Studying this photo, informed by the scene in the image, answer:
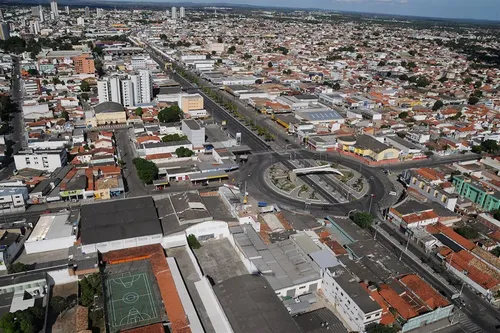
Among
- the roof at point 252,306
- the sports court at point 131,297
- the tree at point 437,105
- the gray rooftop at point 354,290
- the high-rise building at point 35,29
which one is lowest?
the sports court at point 131,297

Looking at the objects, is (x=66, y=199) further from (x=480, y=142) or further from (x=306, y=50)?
(x=306, y=50)

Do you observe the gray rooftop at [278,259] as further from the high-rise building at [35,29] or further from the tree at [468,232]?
the high-rise building at [35,29]

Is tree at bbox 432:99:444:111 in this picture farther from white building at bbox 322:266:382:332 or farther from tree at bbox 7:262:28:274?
tree at bbox 7:262:28:274

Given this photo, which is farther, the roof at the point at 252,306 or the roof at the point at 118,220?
the roof at the point at 118,220

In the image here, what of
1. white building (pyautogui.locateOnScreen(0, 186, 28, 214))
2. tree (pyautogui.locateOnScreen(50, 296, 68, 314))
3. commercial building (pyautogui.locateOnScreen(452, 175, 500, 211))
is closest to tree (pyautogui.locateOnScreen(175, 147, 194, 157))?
white building (pyautogui.locateOnScreen(0, 186, 28, 214))

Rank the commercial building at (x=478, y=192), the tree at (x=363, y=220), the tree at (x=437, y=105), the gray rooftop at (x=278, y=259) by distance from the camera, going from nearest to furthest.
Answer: the gray rooftop at (x=278, y=259)
the tree at (x=363, y=220)
the commercial building at (x=478, y=192)
the tree at (x=437, y=105)

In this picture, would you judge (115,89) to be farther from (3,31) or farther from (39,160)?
(3,31)

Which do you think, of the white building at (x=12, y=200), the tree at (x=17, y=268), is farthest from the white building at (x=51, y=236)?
the white building at (x=12, y=200)
